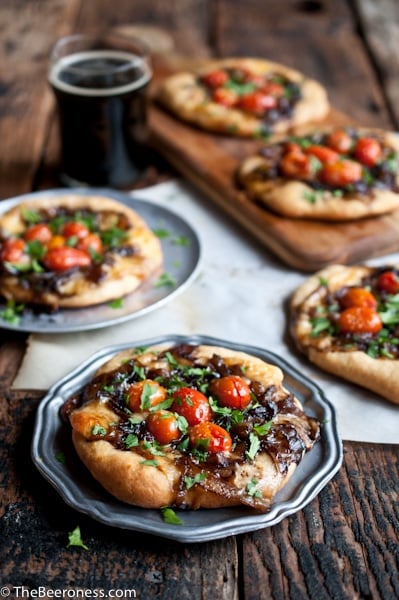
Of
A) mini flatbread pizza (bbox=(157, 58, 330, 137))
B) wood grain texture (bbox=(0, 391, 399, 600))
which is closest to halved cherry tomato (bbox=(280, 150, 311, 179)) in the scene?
mini flatbread pizza (bbox=(157, 58, 330, 137))

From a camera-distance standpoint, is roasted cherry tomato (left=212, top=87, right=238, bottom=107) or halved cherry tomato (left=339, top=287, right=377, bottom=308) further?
roasted cherry tomato (left=212, top=87, right=238, bottom=107)

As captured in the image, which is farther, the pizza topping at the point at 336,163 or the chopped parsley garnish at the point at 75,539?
the pizza topping at the point at 336,163

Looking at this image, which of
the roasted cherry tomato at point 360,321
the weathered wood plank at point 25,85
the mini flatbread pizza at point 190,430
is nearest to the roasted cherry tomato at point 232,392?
the mini flatbread pizza at point 190,430

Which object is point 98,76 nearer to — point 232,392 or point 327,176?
point 327,176

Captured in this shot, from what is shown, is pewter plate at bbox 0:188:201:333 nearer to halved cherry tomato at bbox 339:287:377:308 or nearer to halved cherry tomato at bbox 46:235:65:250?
halved cherry tomato at bbox 46:235:65:250

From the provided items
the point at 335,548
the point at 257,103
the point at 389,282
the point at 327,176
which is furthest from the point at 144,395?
the point at 257,103

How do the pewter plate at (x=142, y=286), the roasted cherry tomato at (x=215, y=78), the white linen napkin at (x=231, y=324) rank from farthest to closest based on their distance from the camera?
the roasted cherry tomato at (x=215, y=78)
the pewter plate at (x=142, y=286)
the white linen napkin at (x=231, y=324)

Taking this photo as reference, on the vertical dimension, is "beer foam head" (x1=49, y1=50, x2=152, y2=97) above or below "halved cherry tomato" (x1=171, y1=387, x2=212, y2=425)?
above

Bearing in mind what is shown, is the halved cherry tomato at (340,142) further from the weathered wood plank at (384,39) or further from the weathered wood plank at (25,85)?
the weathered wood plank at (25,85)
